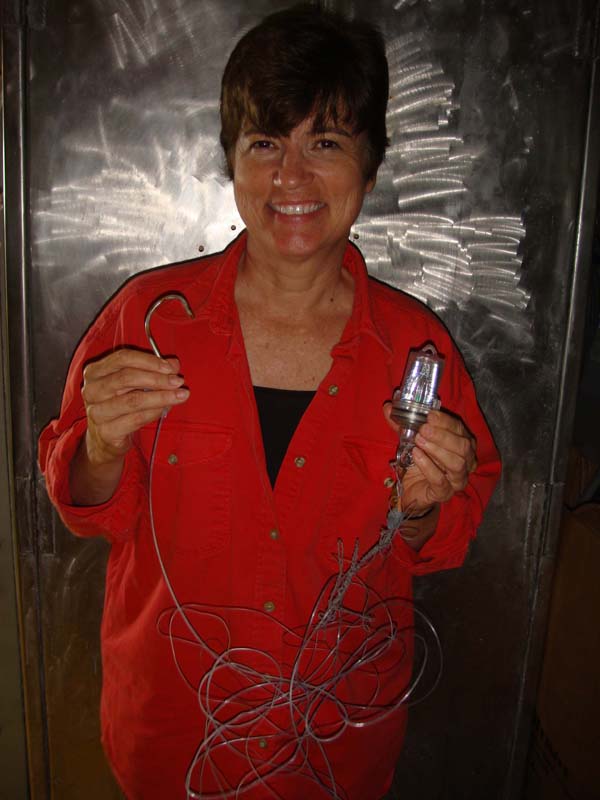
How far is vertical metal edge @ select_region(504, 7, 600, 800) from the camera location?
1359 mm

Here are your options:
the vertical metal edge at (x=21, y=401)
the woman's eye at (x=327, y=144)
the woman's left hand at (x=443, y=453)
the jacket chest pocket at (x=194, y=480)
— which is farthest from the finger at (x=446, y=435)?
the vertical metal edge at (x=21, y=401)

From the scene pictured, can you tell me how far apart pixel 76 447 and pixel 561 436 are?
1.14 metres

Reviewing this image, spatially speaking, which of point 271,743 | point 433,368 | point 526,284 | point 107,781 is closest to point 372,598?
point 271,743

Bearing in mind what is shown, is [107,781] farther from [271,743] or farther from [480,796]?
[480,796]

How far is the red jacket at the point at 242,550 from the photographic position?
106 centimetres

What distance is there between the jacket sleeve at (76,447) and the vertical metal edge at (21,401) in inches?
14.0

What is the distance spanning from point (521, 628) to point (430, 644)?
0.82 feet

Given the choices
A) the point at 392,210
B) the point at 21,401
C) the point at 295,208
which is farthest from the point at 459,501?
the point at 21,401

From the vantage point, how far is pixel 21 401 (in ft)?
4.67

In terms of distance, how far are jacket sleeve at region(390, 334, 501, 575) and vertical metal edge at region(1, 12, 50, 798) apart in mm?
936

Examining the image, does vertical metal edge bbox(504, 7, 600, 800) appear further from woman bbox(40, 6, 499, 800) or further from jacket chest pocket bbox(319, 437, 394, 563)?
jacket chest pocket bbox(319, 437, 394, 563)

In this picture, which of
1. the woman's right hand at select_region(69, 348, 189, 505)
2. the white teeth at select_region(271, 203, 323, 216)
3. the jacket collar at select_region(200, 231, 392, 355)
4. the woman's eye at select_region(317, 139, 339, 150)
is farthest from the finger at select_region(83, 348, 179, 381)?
the woman's eye at select_region(317, 139, 339, 150)

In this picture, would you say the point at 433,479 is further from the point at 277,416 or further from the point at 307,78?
the point at 307,78

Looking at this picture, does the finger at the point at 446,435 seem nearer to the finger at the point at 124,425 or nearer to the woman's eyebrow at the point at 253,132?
the finger at the point at 124,425
